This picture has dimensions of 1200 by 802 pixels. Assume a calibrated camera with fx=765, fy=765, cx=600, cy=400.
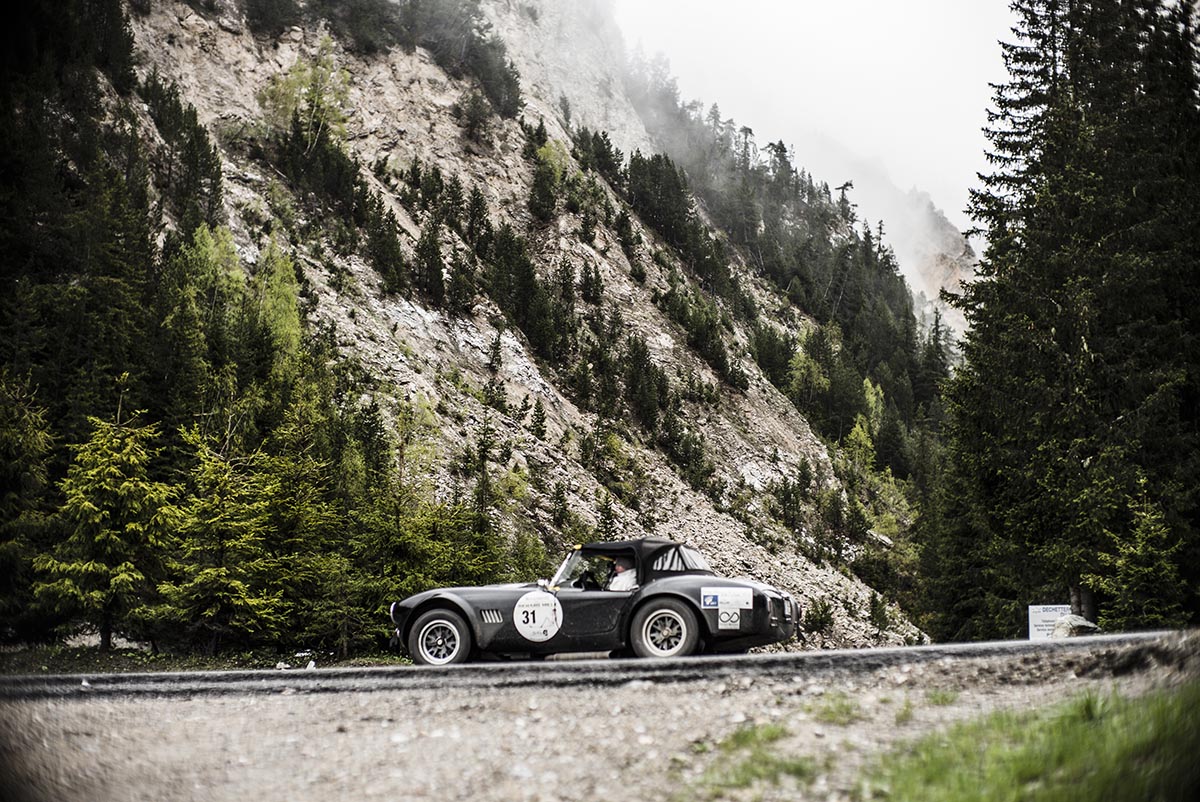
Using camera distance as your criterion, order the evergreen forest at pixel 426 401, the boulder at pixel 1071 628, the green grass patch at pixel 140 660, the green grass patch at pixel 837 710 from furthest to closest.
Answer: the green grass patch at pixel 140 660 → the evergreen forest at pixel 426 401 → the boulder at pixel 1071 628 → the green grass patch at pixel 837 710

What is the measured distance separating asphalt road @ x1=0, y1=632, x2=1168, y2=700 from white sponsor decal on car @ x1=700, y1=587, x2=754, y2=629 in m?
1.00

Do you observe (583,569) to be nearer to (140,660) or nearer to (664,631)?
(664,631)

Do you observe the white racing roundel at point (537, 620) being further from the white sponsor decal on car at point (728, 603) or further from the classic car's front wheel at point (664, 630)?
the white sponsor decal on car at point (728, 603)

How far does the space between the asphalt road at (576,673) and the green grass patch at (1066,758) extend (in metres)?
1.57

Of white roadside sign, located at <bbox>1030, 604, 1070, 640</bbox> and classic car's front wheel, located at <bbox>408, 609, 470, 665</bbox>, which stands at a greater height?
classic car's front wheel, located at <bbox>408, 609, 470, 665</bbox>

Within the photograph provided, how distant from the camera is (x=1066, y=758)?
4.47 meters

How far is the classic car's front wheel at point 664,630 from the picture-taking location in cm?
861

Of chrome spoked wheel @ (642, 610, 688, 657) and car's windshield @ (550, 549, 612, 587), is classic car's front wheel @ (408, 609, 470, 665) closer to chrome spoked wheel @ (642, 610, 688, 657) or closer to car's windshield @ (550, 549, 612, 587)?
car's windshield @ (550, 549, 612, 587)

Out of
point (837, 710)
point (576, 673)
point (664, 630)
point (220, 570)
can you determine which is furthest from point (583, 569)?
point (220, 570)

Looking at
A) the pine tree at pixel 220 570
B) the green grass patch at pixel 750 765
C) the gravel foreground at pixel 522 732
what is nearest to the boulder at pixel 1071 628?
the gravel foreground at pixel 522 732

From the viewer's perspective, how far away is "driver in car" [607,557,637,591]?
9.05 meters

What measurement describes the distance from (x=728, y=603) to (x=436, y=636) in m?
3.49

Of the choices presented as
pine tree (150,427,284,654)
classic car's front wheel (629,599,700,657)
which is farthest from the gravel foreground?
pine tree (150,427,284,654)

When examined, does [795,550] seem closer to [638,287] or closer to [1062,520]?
[638,287]
